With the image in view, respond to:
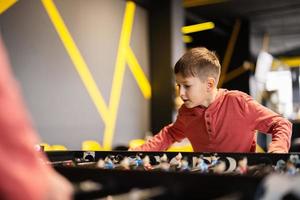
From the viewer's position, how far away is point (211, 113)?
200 cm

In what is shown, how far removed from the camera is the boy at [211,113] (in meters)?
1.94

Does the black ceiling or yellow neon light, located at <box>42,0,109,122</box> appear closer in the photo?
yellow neon light, located at <box>42,0,109,122</box>

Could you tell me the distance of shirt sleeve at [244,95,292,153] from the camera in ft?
5.46

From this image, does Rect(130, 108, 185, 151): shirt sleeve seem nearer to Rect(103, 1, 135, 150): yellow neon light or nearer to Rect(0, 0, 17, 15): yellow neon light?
Rect(0, 0, 17, 15): yellow neon light

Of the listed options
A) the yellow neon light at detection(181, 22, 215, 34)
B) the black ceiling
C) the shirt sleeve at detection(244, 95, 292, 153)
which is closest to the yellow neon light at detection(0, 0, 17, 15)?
the shirt sleeve at detection(244, 95, 292, 153)

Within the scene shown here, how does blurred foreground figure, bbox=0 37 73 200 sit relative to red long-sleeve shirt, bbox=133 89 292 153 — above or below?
above

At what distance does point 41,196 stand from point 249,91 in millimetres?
7619

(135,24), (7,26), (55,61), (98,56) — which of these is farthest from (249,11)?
(7,26)

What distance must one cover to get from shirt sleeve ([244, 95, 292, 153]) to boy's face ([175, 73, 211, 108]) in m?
0.23

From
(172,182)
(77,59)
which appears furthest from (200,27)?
(172,182)

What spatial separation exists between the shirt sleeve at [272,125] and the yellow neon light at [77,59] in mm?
2655

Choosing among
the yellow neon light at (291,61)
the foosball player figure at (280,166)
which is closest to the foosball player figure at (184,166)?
the foosball player figure at (280,166)

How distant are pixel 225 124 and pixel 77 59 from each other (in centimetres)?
269

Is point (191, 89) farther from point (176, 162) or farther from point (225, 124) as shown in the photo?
point (176, 162)
